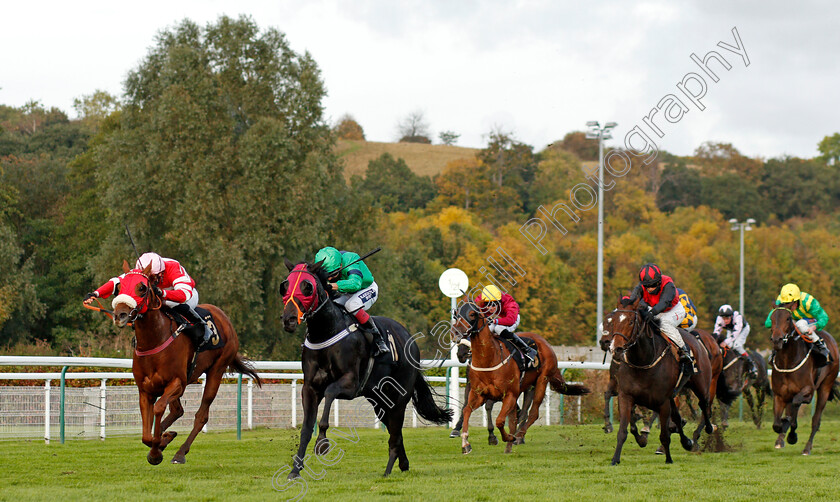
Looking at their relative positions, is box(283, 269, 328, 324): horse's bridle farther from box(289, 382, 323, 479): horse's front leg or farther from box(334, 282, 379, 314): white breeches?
box(289, 382, 323, 479): horse's front leg

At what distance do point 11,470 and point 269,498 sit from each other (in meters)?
2.99

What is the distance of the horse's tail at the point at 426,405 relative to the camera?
8.69 metres

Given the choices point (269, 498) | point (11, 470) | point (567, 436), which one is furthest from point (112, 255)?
point (269, 498)

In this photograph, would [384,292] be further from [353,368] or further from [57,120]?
[57,120]

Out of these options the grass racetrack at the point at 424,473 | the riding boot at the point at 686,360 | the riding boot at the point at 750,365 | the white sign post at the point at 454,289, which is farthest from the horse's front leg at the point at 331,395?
the riding boot at the point at 750,365

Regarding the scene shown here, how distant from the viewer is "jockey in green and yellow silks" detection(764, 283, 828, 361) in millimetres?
11172

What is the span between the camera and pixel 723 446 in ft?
36.0

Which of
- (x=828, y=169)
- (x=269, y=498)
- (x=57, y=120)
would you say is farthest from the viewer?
(x=828, y=169)

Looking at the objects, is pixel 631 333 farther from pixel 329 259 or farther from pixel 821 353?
pixel 821 353

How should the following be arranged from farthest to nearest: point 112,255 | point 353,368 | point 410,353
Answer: point 112,255 → point 410,353 → point 353,368

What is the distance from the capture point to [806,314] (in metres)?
11.4

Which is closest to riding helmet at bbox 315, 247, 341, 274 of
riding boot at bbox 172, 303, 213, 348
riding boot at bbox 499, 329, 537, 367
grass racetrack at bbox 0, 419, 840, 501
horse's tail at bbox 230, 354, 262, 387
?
riding boot at bbox 172, 303, 213, 348

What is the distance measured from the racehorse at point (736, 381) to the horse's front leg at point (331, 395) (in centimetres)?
619

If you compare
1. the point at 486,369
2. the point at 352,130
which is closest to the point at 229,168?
the point at 486,369
